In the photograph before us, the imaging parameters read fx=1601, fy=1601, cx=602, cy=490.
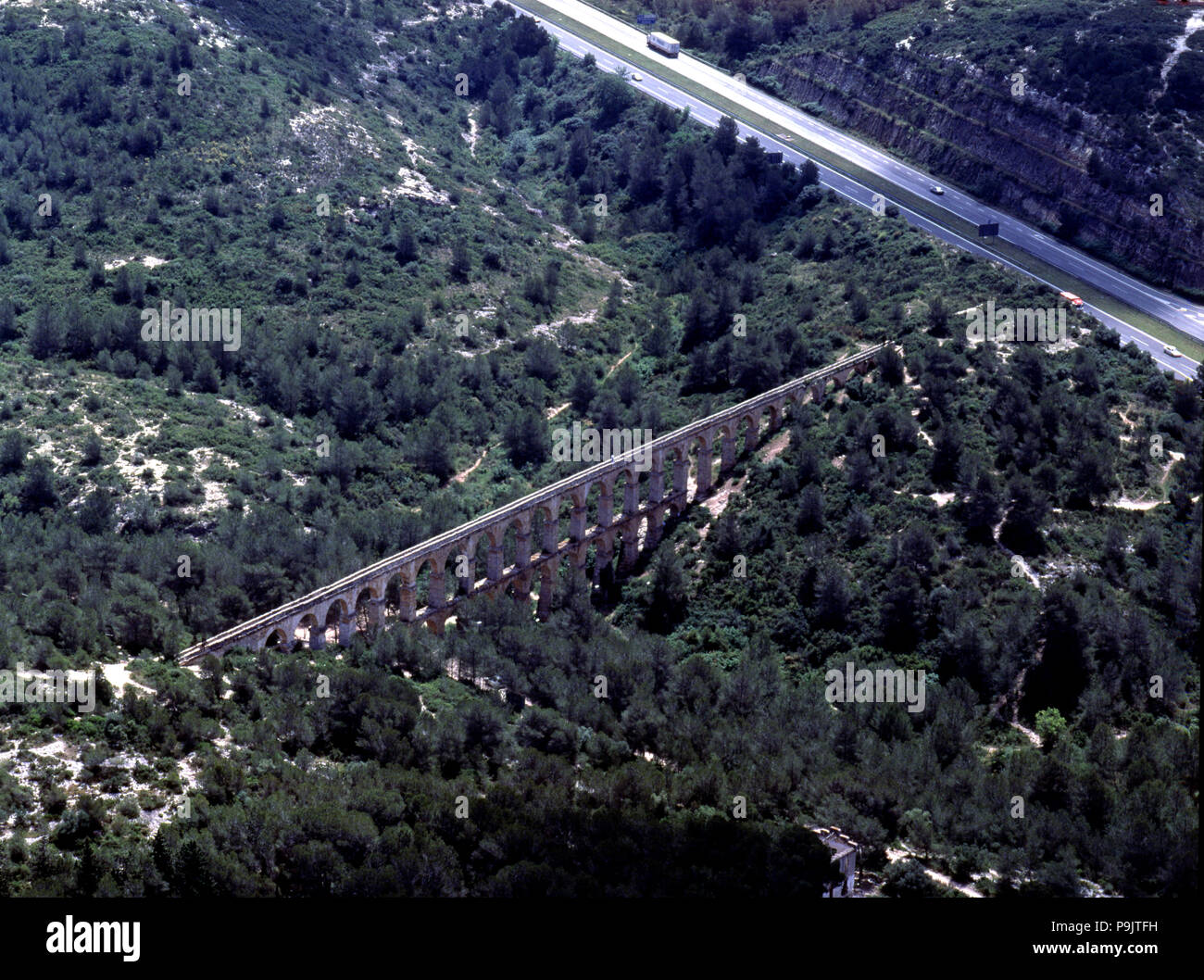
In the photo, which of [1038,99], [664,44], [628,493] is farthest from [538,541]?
[664,44]

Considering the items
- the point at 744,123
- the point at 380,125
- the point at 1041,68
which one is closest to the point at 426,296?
the point at 380,125

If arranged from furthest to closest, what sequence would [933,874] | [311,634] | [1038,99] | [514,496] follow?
[1038,99]
[514,496]
[311,634]
[933,874]

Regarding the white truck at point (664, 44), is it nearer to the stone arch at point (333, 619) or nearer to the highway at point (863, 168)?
the highway at point (863, 168)

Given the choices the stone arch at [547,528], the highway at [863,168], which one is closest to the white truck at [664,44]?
the highway at [863,168]

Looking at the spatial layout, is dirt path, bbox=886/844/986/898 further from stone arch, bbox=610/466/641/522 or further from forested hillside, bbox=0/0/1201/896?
stone arch, bbox=610/466/641/522

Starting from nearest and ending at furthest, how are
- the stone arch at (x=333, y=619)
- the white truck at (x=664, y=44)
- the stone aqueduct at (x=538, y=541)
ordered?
1. the stone aqueduct at (x=538, y=541)
2. the stone arch at (x=333, y=619)
3. the white truck at (x=664, y=44)

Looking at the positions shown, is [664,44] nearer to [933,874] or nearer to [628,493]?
[628,493]

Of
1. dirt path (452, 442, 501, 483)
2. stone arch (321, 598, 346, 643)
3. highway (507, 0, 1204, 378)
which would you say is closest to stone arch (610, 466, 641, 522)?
dirt path (452, 442, 501, 483)
